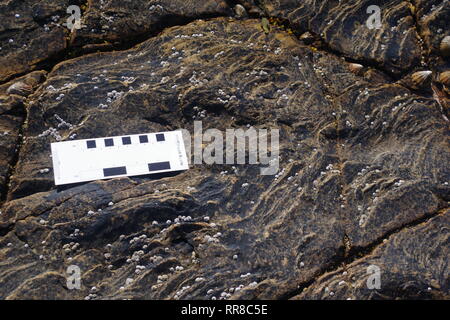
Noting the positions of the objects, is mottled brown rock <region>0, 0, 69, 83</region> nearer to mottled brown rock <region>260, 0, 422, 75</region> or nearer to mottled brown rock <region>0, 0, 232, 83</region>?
mottled brown rock <region>0, 0, 232, 83</region>

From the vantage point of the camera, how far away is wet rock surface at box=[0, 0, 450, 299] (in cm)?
520

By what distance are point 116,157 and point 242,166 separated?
1.29 m

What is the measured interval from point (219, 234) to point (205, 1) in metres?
3.07

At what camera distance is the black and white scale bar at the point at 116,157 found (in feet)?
18.4

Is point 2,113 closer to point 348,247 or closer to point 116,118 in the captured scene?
point 116,118

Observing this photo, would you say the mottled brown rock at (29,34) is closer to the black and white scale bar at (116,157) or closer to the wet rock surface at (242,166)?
the wet rock surface at (242,166)

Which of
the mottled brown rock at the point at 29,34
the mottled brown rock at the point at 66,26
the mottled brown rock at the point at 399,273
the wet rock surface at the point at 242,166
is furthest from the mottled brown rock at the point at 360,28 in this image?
the mottled brown rock at the point at 29,34

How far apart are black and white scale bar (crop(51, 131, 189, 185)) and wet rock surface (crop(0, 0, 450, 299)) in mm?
101

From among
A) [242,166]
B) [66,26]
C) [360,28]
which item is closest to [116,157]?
[242,166]

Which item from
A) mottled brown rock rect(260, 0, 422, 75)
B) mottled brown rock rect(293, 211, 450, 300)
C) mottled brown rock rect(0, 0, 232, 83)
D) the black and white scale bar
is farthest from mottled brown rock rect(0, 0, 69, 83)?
mottled brown rock rect(293, 211, 450, 300)

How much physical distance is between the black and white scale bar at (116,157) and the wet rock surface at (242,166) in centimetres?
10

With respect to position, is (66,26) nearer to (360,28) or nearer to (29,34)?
(29,34)

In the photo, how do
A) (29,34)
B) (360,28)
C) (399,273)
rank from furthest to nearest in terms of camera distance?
(360,28) < (29,34) < (399,273)

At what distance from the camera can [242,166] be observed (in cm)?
584
